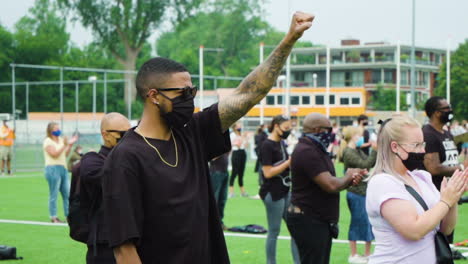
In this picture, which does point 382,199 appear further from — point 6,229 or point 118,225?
point 6,229

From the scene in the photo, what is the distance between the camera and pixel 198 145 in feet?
13.0

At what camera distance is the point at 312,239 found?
698 centimetres

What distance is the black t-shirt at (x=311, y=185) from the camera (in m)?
7.08

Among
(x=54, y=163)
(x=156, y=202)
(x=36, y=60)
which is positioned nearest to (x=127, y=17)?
(x=36, y=60)

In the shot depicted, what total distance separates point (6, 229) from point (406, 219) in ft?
35.1

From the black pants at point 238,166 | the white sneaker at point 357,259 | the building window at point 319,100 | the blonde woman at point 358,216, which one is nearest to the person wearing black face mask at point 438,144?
the blonde woman at point 358,216

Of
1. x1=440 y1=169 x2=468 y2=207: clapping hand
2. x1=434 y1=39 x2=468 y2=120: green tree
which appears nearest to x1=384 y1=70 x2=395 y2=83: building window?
x1=434 y1=39 x2=468 y2=120: green tree

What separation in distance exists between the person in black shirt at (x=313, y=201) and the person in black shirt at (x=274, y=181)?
1871 mm

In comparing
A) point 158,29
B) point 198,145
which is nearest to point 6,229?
point 198,145

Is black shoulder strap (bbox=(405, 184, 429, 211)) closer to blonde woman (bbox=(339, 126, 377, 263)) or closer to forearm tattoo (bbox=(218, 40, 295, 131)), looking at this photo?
forearm tattoo (bbox=(218, 40, 295, 131))

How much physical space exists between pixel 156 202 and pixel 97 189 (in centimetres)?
187

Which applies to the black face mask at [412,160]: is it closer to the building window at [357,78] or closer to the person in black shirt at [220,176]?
the person in black shirt at [220,176]

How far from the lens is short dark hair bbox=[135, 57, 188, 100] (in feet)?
12.6

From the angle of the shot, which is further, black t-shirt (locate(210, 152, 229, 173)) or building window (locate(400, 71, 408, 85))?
building window (locate(400, 71, 408, 85))
